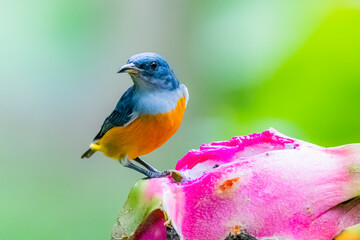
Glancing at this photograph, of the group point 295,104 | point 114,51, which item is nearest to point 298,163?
point 295,104

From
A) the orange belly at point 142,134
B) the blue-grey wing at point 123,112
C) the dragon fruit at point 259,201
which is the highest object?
the dragon fruit at point 259,201

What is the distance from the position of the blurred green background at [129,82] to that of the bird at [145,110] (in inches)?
1.9

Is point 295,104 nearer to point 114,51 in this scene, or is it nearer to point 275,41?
point 275,41

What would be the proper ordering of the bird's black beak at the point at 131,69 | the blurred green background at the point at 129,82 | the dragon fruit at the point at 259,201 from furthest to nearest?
the bird's black beak at the point at 131,69 < the blurred green background at the point at 129,82 < the dragon fruit at the point at 259,201

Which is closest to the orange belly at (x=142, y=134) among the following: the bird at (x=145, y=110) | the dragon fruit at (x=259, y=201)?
the bird at (x=145, y=110)

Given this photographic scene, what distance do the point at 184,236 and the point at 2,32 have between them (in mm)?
948

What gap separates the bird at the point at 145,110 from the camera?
0.60m

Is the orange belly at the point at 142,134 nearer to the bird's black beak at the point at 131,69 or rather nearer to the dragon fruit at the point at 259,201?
the bird's black beak at the point at 131,69

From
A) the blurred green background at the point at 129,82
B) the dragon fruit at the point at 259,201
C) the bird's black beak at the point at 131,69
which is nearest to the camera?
the dragon fruit at the point at 259,201

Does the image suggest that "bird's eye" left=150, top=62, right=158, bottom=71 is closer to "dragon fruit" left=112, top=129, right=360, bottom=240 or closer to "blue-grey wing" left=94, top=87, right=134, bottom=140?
"blue-grey wing" left=94, top=87, right=134, bottom=140

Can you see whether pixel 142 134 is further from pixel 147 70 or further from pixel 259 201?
pixel 259 201

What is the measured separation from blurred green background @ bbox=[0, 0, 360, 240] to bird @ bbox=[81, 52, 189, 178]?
0.16 feet

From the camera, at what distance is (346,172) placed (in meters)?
0.28

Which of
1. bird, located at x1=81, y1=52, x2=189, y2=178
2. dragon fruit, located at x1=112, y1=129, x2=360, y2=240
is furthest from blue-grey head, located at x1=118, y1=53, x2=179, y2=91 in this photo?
dragon fruit, located at x1=112, y1=129, x2=360, y2=240
